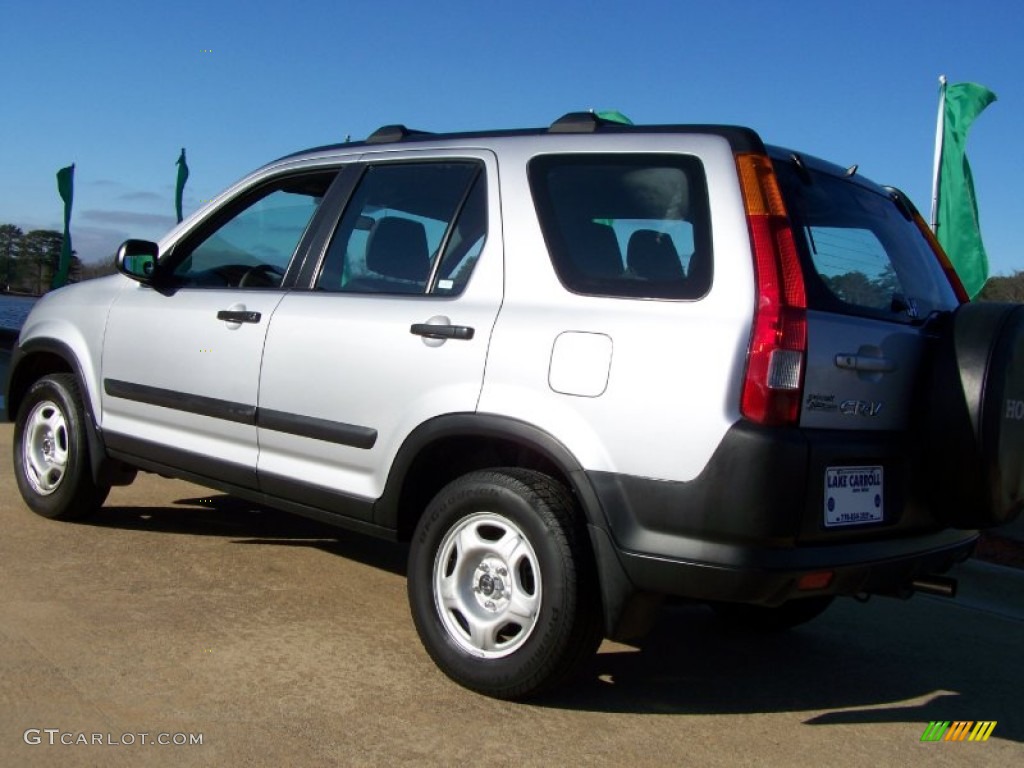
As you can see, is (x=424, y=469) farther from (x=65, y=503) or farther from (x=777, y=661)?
(x=65, y=503)

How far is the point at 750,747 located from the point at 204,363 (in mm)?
2707

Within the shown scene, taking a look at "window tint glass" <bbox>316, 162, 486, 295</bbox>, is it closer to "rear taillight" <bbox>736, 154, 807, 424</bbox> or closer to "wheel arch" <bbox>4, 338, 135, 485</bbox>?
"rear taillight" <bbox>736, 154, 807, 424</bbox>

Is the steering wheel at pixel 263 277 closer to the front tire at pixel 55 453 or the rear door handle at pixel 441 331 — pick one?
the rear door handle at pixel 441 331

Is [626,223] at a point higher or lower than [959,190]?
lower

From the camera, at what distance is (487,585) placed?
3.60m

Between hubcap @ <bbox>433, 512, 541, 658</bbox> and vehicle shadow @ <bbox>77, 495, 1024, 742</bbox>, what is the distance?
0.27m

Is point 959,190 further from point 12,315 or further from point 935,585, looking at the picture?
point 12,315

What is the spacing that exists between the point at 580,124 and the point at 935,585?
1966mm

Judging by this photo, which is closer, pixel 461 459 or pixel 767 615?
pixel 461 459

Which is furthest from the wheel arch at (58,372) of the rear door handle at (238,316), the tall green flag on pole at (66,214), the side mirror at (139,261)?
the tall green flag on pole at (66,214)

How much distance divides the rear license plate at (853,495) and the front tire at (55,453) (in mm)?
3729

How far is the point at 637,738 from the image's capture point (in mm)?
3330

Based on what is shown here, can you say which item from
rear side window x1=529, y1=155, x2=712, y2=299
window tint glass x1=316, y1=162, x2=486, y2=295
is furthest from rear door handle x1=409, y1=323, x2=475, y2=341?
rear side window x1=529, y1=155, x2=712, y2=299

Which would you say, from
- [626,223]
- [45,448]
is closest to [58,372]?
[45,448]
